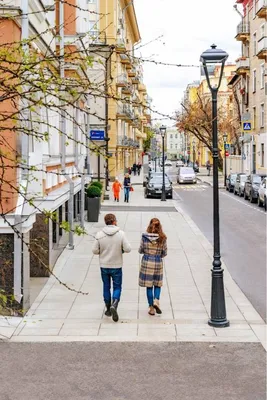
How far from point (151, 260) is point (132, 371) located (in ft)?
8.80

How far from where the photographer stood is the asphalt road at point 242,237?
12758 millimetres

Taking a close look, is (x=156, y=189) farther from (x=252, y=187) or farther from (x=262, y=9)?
(x=262, y=9)

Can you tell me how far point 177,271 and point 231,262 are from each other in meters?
2.20

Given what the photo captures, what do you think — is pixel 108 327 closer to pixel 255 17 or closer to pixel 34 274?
pixel 34 274

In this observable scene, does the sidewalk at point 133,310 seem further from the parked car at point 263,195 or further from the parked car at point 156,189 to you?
the parked car at point 156,189

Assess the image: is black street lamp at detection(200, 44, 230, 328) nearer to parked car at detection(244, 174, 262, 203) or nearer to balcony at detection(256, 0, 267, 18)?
parked car at detection(244, 174, 262, 203)

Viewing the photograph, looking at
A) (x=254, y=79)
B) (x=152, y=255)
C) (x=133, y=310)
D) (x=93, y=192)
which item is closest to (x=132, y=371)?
(x=152, y=255)

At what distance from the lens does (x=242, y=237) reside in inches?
784

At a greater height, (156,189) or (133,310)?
(156,189)

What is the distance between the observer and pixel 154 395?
6621 mm

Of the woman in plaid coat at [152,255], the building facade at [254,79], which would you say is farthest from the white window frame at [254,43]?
the woman in plaid coat at [152,255]

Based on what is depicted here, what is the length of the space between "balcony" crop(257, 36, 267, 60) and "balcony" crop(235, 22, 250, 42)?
6077 millimetres

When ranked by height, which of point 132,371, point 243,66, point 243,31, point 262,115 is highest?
point 243,31

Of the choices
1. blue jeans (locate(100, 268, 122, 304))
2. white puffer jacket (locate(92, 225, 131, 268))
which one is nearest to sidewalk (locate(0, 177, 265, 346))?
blue jeans (locate(100, 268, 122, 304))
